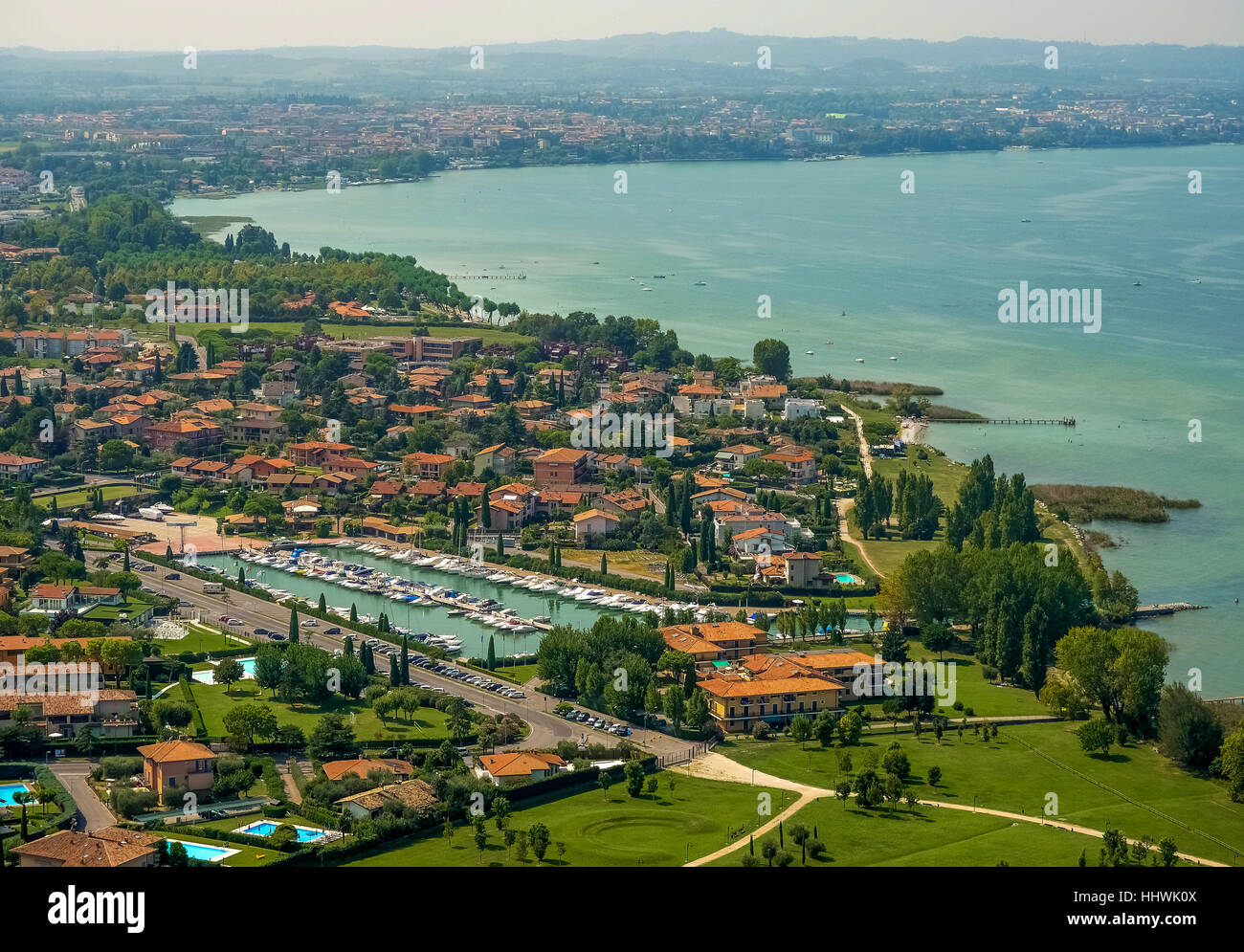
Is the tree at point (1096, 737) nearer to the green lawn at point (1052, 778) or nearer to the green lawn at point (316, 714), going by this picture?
the green lawn at point (1052, 778)

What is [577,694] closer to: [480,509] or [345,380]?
[480,509]

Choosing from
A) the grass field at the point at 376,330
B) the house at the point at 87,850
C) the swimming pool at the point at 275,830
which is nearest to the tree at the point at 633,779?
the swimming pool at the point at 275,830

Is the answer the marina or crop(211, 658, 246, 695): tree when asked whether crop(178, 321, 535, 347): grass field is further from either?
crop(211, 658, 246, 695): tree

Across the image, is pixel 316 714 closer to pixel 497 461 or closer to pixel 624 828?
pixel 624 828

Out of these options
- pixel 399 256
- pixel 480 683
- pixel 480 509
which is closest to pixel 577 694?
pixel 480 683

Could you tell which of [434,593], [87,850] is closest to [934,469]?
[434,593]

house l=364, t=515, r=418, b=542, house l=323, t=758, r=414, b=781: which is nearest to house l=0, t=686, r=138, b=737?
house l=323, t=758, r=414, b=781

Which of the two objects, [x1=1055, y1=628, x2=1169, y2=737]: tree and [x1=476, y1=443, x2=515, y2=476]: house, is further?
[x1=476, y1=443, x2=515, y2=476]: house
